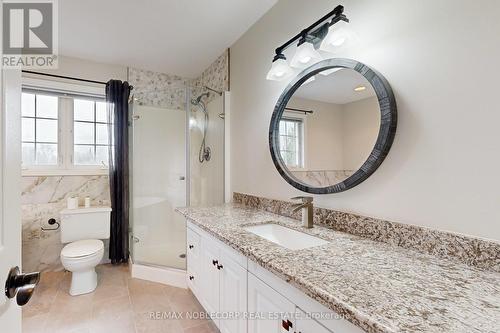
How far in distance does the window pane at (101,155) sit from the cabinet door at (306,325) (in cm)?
291

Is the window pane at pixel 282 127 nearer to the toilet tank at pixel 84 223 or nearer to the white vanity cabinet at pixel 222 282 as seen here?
the white vanity cabinet at pixel 222 282

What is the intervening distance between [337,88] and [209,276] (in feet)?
4.74

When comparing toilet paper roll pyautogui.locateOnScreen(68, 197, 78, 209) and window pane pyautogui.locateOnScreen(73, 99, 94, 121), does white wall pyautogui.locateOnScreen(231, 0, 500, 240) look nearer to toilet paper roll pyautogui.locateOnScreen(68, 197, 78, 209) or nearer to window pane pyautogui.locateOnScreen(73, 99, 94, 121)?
toilet paper roll pyautogui.locateOnScreen(68, 197, 78, 209)

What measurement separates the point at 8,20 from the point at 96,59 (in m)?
2.56

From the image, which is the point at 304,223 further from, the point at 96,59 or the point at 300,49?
the point at 96,59

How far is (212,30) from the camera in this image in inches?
89.5

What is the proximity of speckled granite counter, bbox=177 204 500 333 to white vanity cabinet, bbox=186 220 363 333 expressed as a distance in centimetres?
9

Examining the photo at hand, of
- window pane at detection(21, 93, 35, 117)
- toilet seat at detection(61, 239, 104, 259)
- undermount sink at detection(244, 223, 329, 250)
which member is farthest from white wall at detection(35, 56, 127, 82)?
undermount sink at detection(244, 223, 329, 250)

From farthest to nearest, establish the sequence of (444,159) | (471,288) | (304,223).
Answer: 1. (304,223)
2. (444,159)
3. (471,288)

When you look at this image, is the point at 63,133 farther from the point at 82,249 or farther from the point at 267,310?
the point at 267,310

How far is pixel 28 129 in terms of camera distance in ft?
8.62

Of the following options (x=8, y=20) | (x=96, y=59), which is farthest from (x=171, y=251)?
(x=8, y=20)

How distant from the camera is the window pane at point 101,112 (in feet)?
9.74

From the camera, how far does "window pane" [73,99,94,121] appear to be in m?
2.86
